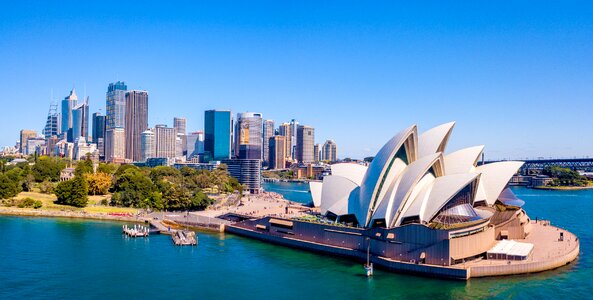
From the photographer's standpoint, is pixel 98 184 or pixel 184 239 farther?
pixel 98 184

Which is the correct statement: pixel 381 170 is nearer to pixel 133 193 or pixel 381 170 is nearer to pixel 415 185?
pixel 415 185

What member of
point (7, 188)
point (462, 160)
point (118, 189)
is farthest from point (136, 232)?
point (118, 189)

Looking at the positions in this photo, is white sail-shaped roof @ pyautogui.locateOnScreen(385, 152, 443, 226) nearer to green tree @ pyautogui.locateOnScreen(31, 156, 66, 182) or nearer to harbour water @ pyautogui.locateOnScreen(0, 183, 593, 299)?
harbour water @ pyautogui.locateOnScreen(0, 183, 593, 299)

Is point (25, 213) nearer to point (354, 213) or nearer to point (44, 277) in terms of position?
point (44, 277)

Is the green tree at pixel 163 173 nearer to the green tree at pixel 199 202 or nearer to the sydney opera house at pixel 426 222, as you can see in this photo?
the green tree at pixel 199 202

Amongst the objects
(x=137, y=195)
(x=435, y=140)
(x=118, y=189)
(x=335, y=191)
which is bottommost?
(x=137, y=195)

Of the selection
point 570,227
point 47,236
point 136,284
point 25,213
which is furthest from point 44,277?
point 570,227

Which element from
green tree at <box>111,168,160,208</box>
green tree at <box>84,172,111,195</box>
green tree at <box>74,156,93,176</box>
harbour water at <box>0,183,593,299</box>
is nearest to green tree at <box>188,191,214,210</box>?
green tree at <box>111,168,160,208</box>
